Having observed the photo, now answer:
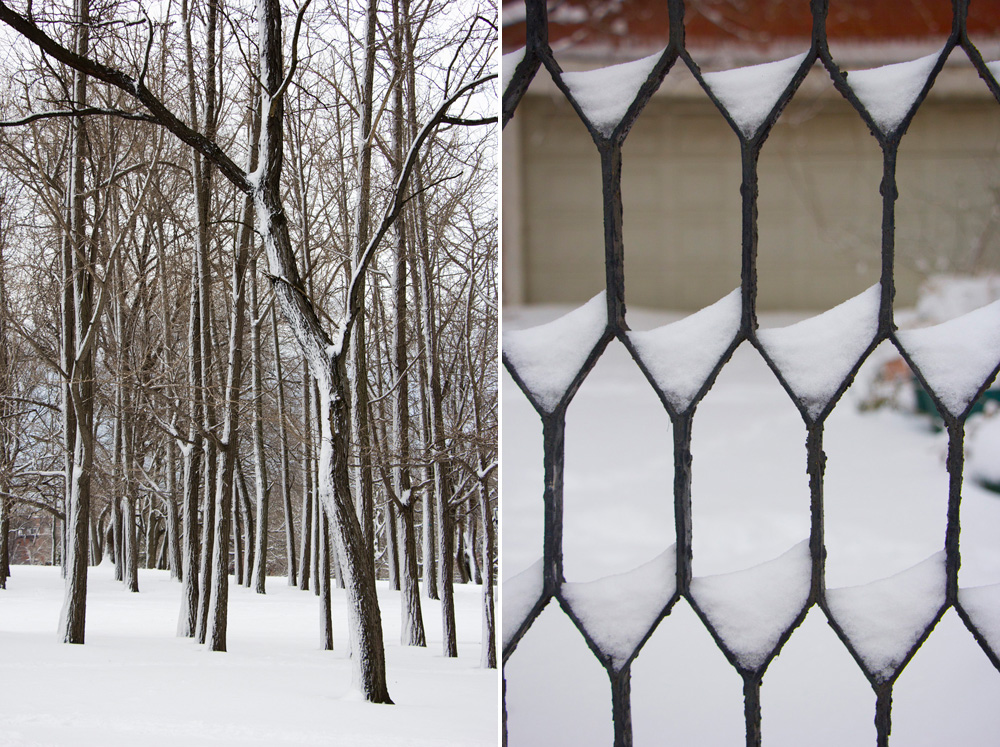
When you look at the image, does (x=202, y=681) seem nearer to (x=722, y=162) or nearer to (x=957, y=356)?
(x=722, y=162)

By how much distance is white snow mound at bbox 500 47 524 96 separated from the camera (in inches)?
13.3

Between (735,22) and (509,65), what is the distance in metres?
0.35

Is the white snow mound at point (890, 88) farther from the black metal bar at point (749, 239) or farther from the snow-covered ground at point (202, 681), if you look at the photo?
the snow-covered ground at point (202, 681)

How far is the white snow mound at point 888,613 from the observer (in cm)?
32

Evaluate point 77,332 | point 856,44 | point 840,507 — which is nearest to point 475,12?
point 856,44

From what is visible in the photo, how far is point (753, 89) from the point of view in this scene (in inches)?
12.7

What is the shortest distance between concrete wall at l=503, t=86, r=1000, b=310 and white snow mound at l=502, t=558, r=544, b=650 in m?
0.12

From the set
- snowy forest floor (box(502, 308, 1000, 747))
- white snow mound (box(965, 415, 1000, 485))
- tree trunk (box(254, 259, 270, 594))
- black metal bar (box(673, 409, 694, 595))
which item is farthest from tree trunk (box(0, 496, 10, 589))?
white snow mound (box(965, 415, 1000, 485))

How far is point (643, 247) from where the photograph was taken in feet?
1.97

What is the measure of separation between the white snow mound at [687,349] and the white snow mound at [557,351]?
0.06 ft

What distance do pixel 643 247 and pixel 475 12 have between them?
76cm

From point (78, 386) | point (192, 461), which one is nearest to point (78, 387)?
point (78, 386)

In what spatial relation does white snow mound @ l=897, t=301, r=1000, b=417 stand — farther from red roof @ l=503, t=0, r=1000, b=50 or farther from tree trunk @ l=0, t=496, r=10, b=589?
tree trunk @ l=0, t=496, r=10, b=589

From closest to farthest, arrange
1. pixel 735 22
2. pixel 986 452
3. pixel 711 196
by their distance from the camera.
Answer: pixel 735 22 → pixel 711 196 → pixel 986 452
